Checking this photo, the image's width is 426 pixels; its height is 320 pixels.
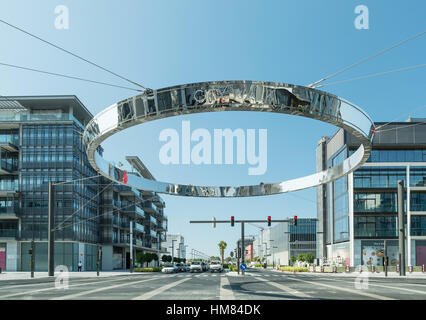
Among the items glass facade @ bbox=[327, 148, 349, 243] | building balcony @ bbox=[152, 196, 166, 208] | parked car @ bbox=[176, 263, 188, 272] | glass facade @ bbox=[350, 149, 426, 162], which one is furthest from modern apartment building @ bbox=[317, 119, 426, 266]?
building balcony @ bbox=[152, 196, 166, 208]

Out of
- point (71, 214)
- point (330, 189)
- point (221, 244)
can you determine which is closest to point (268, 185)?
point (71, 214)

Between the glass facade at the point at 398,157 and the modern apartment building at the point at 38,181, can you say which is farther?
the glass facade at the point at 398,157

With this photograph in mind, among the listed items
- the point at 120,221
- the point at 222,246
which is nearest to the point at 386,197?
the point at 120,221

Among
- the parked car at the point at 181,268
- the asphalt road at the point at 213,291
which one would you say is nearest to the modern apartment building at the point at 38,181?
the parked car at the point at 181,268

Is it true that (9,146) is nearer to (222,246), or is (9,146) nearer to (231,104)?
(231,104)

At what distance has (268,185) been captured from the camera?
26906 millimetres

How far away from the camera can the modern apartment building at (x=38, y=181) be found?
64312 millimetres

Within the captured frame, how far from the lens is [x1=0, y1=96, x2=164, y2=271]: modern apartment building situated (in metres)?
64.3

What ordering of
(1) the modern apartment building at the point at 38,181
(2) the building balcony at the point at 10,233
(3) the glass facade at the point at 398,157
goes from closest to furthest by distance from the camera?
1. (1) the modern apartment building at the point at 38,181
2. (2) the building balcony at the point at 10,233
3. (3) the glass facade at the point at 398,157

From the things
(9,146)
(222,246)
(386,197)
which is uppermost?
(9,146)

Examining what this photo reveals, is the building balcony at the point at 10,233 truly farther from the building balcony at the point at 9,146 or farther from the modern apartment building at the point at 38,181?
the building balcony at the point at 9,146

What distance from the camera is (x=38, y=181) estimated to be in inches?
2549

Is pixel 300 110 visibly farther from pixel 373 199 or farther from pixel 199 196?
pixel 373 199

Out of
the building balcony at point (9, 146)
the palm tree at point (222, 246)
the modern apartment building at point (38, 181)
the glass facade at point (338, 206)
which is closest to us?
the building balcony at point (9, 146)
